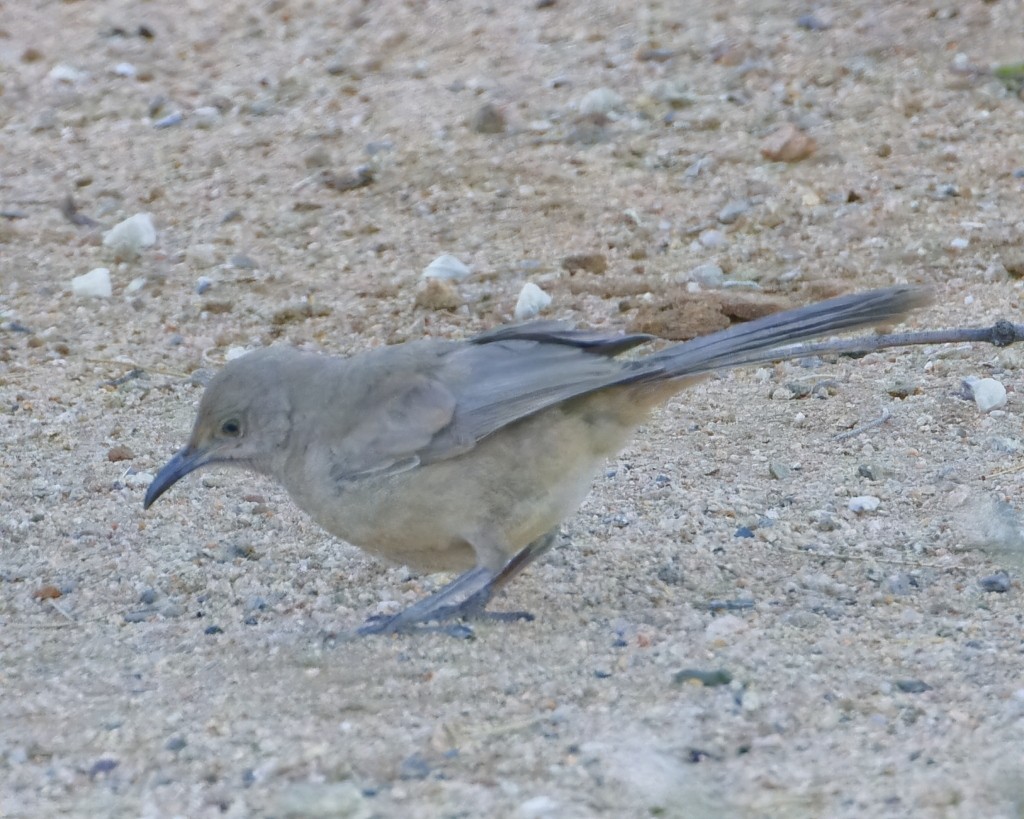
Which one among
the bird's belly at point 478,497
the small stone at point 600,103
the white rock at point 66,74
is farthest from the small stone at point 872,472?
the white rock at point 66,74

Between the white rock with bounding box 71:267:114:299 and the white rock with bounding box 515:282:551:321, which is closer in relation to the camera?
the white rock with bounding box 515:282:551:321

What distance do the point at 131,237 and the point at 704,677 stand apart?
5.24 m

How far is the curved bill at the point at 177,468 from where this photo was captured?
4828 mm

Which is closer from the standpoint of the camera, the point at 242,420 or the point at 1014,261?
the point at 242,420

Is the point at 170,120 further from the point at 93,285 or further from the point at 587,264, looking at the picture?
the point at 587,264

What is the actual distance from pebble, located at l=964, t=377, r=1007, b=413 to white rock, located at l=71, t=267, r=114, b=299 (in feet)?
14.0

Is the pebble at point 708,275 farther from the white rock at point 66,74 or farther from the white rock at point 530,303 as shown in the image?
the white rock at point 66,74

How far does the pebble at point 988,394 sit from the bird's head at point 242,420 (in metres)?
2.57

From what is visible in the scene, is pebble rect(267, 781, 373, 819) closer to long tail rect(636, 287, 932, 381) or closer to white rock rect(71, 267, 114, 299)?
long tail rect(636, 287, 932, 381)

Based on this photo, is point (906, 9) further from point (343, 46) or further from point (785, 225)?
point (343, 46)

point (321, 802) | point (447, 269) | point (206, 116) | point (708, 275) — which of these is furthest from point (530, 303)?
point (321, 802)

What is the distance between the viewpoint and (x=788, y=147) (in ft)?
27.2

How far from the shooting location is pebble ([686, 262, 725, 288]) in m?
7.18

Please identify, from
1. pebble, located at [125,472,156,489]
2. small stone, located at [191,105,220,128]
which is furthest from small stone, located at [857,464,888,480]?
small stone, located at [191,105,220,128]
